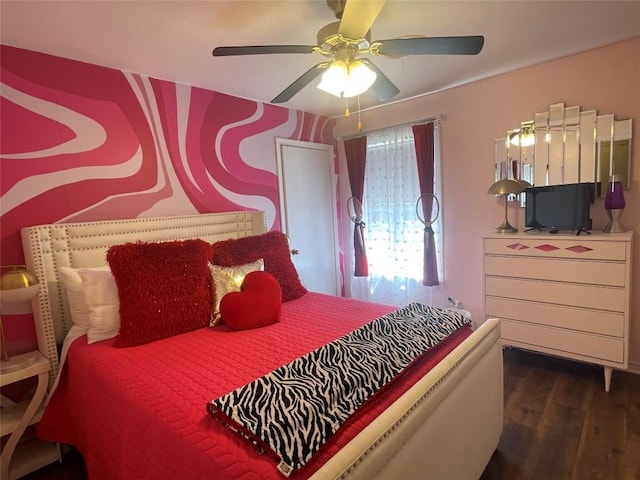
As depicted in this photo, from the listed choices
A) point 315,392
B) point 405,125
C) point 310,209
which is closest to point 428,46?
point 315,392

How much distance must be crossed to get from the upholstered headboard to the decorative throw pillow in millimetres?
618

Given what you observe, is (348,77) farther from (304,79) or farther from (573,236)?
(573,236)

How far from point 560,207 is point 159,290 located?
2.75m

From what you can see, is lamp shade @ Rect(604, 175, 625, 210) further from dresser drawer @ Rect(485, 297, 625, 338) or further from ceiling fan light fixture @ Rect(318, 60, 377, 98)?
ceiling fan light fixture @ Rect(318, 60, 377, 98)

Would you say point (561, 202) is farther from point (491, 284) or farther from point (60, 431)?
point (60, 431)

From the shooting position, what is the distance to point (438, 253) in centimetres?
339

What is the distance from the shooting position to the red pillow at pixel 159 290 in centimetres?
180

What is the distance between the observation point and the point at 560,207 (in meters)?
2.57

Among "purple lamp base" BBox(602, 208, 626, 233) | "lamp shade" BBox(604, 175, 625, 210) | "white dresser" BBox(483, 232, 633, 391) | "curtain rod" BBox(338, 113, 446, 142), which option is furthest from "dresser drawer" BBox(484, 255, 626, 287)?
"curtain rod" BBox(338, 113, 446, 142)

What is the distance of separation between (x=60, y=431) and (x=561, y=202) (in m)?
3.44

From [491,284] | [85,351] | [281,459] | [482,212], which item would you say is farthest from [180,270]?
[482,212]

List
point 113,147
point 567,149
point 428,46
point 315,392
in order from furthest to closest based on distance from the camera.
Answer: point 567,149
point 113,147
point 428,46
point 315,392

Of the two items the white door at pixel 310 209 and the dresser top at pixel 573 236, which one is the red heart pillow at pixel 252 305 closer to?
the white door at pixel 310 209

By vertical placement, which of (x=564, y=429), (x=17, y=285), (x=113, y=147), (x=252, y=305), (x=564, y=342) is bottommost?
(x=564, y=429)
